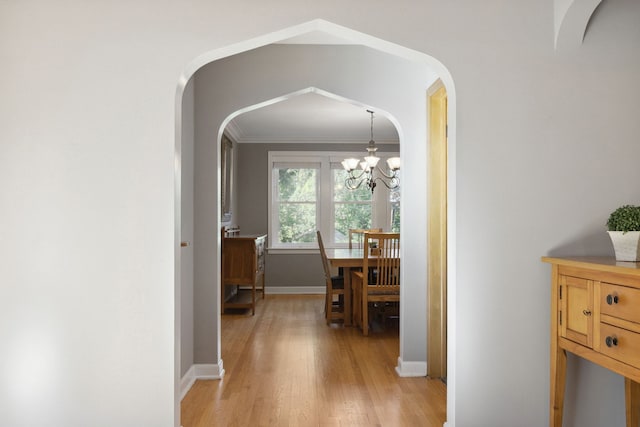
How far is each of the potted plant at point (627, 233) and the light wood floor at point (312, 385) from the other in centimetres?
143

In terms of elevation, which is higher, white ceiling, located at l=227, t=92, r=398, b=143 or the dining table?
white ceiling, located at l=227, t=92, r=398, b=143

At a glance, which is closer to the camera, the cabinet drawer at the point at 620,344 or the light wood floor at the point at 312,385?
the cabinet drawer at the point at 620,344

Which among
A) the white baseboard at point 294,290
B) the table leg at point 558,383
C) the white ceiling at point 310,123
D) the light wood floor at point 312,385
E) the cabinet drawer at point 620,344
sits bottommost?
the white baseboard at point 294,290

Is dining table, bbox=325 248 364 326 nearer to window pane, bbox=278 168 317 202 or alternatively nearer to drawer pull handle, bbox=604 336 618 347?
window pane, bbox=278 168 317 202

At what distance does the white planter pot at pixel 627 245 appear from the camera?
215 cm

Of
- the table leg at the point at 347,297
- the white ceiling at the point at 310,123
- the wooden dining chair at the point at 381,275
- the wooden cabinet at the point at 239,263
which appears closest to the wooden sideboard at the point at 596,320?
the wooden dining chair at the point at 381,275

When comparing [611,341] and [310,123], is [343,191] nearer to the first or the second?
[310,123]

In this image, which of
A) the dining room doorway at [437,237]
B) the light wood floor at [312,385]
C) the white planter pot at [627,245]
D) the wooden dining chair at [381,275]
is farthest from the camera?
the wooden dining chair at [381,275]

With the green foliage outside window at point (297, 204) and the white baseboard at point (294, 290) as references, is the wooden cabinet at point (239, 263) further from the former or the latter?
the green foliage outside window at point (297, 204)

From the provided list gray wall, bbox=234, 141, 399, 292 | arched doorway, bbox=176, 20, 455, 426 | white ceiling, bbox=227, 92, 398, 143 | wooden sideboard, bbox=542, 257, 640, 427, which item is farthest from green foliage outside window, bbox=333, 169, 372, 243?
wooden sideboard, bbox=542, 257, 640, 427

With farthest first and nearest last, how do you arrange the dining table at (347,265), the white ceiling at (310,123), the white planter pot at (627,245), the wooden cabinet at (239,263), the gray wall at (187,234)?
the wooden cabinet at (239,263) < the white ceiling at (310,123) < the dining table at (347,265) < the gray wall at (187,234) < the white planter pot at (627,245)

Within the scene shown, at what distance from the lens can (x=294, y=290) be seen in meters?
8.38

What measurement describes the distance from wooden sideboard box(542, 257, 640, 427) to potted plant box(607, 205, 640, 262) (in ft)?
0.22

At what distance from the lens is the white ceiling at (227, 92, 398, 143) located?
6.05 metres
